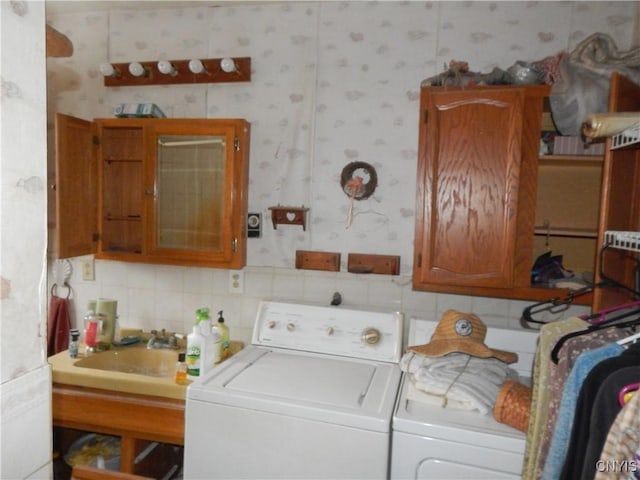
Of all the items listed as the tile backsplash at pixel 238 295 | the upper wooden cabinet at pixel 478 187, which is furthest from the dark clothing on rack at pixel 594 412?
the tile backsplash at pixel 238 295

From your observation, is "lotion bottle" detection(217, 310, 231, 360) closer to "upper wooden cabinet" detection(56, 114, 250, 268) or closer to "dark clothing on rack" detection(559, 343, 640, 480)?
"upper wooden cabinet" detection(56, 114, 250, 268)

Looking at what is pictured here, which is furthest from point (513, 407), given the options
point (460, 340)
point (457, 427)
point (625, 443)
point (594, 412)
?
point (625, 443)

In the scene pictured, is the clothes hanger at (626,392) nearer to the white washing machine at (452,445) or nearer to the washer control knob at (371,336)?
the white washing machine at (452,445)

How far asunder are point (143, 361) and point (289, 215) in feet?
3.35

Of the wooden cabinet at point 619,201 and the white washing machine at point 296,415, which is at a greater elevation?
the wooden cabinet at point 619,201

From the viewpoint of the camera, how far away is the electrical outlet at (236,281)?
2229 millimetres

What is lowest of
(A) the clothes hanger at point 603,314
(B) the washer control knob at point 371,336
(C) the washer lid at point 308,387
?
(C) the washer lid at point 308,387

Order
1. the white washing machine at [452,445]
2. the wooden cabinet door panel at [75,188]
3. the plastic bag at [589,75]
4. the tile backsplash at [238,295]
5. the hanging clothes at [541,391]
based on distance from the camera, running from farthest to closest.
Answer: the tile backsplash at [238,295]
the wooden cabinet door panel at [75,188]
the plastic bag at [589,75]
the white washing machine at [452,445]
the hanging clothes at [541,391]

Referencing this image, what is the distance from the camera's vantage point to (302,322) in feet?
6.40

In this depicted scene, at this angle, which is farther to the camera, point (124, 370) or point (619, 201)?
point (124, 370)

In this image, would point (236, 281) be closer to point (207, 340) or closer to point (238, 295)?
point (238, 295)

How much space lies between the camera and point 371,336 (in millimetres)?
1844

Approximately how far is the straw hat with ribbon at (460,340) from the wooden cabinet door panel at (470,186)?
157mm

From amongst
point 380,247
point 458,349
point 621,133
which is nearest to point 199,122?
point 380,247
